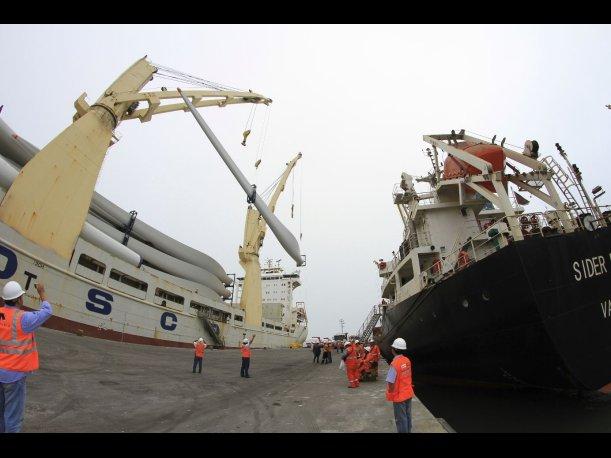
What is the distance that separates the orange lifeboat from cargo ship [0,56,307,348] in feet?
47.4

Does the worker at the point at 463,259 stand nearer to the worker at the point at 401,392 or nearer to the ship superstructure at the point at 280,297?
the worker at the point at 401,392

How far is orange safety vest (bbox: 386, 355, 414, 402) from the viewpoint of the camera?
14.9 ft

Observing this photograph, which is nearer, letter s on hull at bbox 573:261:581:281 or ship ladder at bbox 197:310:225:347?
letter s on hull at bbox 573:261:581:281

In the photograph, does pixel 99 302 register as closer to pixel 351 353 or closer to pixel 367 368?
pixel 351 353

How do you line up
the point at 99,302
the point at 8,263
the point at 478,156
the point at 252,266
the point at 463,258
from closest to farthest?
the point at 463,258 → the point at 478,156 → the point at 8,263 → the point at 99,302 → the point at 252,266

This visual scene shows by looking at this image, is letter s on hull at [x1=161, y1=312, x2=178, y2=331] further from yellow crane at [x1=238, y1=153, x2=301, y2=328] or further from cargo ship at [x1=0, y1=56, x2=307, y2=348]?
yellow crane at [x1=238, y1=153, x2=301, y2=328]

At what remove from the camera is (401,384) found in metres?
4.59

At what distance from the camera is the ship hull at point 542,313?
7.57m

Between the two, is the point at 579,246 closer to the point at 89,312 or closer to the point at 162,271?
the point at 89,312

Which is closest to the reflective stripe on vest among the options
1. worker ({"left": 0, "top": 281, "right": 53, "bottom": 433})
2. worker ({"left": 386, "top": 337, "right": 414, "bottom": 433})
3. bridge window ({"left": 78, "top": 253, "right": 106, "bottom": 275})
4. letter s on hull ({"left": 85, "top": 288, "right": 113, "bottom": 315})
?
worker ({"left": 386, "top": 337, "right": 414, "bottom": 433})

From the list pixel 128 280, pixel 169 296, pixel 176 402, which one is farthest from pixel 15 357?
pixel 169 296

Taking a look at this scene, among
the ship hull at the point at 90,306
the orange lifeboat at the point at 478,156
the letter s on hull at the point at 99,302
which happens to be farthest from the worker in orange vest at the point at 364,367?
the letter s on hull at the point at 99,302

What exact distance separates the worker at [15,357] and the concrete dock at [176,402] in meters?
2.04

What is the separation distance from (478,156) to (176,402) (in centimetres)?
1324
